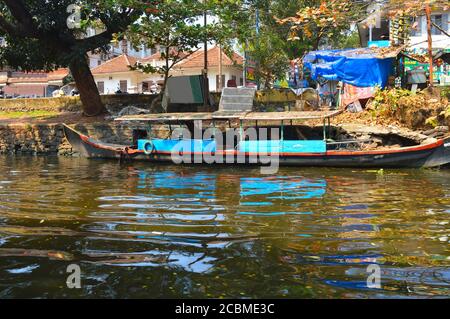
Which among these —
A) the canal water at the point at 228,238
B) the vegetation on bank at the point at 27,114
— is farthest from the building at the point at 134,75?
the canal water at the point at 228,238

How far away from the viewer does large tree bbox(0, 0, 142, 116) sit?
1738 cm

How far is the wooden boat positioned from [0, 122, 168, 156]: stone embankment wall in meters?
2.75

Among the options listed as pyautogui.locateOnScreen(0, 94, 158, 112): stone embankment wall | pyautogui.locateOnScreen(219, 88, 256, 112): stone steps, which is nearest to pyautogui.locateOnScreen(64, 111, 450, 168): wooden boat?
pyautogui.locateOnScreen(219, 88, 256, 112): stone steps

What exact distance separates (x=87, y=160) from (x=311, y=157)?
334 inches

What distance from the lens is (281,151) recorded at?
46.2 ft

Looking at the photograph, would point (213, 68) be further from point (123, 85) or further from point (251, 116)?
point (251, 116)

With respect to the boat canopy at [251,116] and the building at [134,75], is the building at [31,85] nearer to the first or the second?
the building at [134,75]

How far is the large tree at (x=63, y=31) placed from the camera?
684 inches

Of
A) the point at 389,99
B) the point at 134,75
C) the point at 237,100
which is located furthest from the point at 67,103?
the point at 389,99

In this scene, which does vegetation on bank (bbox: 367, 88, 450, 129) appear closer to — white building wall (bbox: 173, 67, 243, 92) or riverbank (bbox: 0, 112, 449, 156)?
riverbank (bbox: 0, 112, 449, 156)

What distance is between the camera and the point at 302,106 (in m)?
18.9

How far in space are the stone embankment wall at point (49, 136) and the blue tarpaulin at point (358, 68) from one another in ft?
22.2

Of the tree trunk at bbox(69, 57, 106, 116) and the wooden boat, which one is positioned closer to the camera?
the wooden boat
